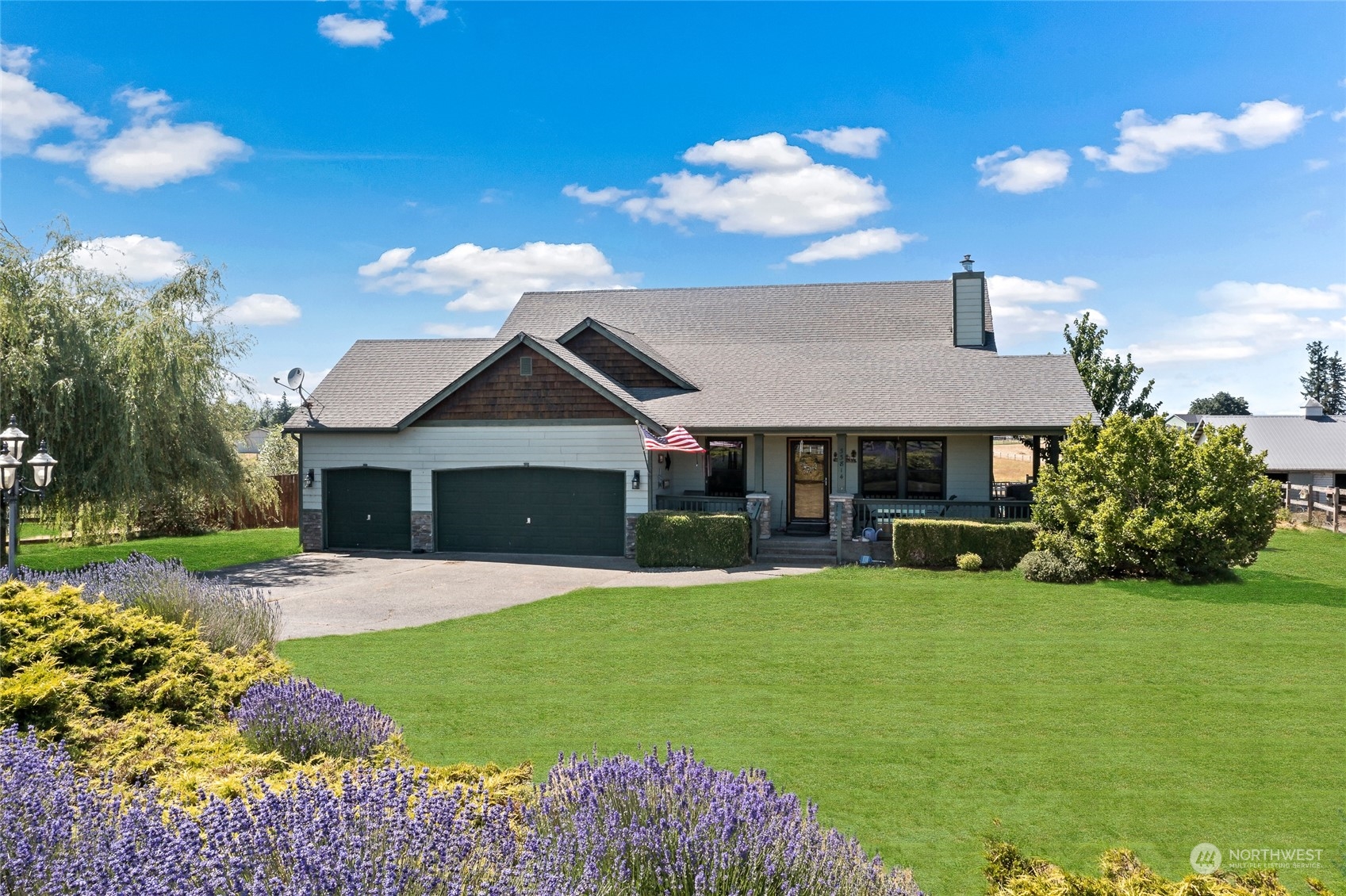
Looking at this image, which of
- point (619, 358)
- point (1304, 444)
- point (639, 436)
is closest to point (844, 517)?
point (639, 436)

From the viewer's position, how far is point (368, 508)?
19344 millimetres

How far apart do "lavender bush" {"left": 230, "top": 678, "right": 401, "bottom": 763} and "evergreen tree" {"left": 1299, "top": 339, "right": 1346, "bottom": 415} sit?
11179 centimetres

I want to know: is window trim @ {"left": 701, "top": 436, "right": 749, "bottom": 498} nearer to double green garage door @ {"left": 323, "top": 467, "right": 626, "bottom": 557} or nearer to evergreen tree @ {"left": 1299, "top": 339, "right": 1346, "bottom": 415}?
double green garage door @ {"left": 323, "top": 467, "right": 626, "bottom": 557}

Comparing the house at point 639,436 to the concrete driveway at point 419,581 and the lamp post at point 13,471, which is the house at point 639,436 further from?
the lamp post at point 13,471

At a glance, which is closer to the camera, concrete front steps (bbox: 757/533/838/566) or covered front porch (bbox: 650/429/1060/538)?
concrete front steps (bbox: 757/533/838/566)

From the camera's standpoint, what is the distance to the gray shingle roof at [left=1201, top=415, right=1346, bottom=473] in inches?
1298

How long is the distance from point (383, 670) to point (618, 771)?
599 centimetres

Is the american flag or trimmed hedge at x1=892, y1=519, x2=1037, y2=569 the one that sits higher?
the american flag

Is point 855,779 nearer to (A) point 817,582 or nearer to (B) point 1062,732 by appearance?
(B) point 1062,732

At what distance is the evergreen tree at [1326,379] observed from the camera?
89.9 m

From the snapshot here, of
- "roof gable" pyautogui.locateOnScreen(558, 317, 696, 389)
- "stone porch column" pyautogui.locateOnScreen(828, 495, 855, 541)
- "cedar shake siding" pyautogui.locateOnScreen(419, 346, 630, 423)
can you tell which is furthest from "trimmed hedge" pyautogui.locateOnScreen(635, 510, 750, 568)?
"roof gable" pyautogui.locateOnScreen(558, 317, 696, 389)

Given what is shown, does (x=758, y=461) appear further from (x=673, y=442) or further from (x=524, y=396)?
(x=524, y=396)

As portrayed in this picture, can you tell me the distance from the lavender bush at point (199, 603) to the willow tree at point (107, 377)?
24.5ft

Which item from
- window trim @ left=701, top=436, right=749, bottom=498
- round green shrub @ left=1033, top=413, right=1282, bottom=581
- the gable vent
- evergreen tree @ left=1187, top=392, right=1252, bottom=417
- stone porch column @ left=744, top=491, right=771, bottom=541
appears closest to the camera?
round green shrub @ left=1033, top=413, right=1282, bottom=581
